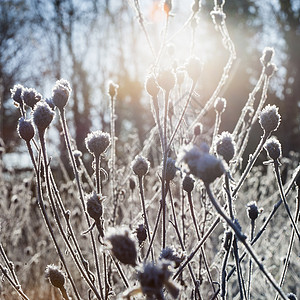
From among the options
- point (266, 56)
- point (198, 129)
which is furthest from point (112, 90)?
point (266, 56)

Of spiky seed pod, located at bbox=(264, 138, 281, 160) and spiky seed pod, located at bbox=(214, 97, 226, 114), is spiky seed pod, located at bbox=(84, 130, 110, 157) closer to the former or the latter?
spiky seed pod, located at bbox=(264, 138, 281, 160)

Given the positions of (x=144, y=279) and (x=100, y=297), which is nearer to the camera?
(x=144, y=279)

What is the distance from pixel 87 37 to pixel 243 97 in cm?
526

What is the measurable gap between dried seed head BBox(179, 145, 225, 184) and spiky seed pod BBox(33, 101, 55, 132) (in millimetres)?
442

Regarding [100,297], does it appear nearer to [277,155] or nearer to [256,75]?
[277,155]

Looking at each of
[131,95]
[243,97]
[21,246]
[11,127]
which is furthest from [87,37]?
[21,246]

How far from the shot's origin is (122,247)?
73cm

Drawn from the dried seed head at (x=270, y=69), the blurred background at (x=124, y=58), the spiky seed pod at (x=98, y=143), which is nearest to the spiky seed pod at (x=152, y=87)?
the spiky seed pod at (x=98, y=143)

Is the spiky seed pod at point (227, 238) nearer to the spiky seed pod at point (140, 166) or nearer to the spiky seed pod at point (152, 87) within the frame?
the spiky seed pod at point (140, 166)

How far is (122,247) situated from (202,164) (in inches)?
7.9

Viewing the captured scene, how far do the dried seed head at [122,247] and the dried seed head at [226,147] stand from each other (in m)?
0.32

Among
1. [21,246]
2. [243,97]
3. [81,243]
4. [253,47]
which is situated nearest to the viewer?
[81,243]

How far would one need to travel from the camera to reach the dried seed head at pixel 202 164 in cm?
72

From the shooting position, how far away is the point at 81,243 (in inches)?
148
